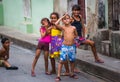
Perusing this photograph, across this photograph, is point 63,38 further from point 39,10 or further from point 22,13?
point 22,13

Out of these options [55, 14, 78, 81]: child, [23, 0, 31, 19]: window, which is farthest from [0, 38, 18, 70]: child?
[23, 0, 31, 19]: window

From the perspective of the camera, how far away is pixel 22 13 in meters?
17.2

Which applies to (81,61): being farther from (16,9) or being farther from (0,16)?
(0,16)

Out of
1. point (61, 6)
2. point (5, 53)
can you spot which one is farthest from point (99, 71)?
point (61, 6)

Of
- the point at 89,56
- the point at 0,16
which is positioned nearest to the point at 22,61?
the point at 89,56

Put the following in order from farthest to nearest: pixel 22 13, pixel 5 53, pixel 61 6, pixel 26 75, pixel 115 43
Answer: pixel 22 13 < pixel 61 6 < pixel 115 43 < pixel 5 53 < pixel 26 75

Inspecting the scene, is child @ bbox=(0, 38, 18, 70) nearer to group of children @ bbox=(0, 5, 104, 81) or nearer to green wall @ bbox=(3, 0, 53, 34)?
group of children @ bbox=(0, 5, 104, 81)

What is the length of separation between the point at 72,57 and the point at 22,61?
2873mm

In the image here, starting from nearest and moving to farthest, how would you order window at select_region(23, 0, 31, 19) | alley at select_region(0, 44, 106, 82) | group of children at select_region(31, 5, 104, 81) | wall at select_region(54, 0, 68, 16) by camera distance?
1. group of children at select_region(31, 5, 104, 81)
2. alley at select_region(0, 44, 106, 82)
3. wall at select_region(54, 0, 68, 16)
4. window at select_region(23, 0, 31, 19)

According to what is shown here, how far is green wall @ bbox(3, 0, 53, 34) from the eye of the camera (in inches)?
564

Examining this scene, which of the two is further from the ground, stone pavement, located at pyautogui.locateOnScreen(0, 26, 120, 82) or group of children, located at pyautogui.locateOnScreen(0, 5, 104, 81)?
group of children, located at pyautogui.locateOnScreen(0, 5, 104, 81)

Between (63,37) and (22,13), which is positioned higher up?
(22,13)

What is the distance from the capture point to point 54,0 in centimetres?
1337

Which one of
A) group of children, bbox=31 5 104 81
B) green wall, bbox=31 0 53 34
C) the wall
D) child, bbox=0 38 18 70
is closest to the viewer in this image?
group of children, bbox=31 5 104 81
